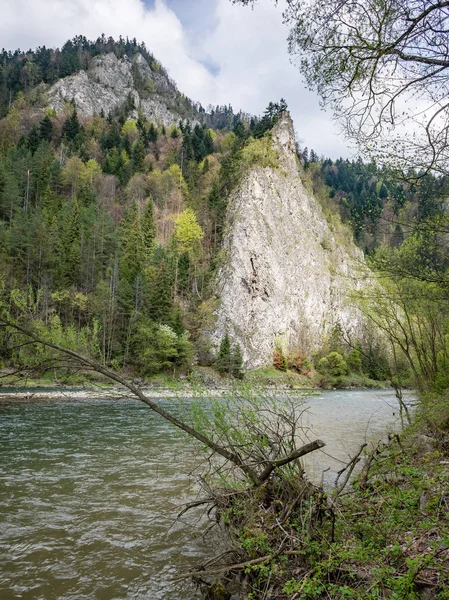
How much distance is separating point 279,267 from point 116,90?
93.7 metres

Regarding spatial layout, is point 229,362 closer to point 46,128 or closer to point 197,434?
point 197,434

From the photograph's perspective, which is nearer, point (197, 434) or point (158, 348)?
point (197, 434)

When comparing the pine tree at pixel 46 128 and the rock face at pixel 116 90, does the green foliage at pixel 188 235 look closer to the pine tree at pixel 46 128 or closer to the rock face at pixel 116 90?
the pine tree at pixel 46 128

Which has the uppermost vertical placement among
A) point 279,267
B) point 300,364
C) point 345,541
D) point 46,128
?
point 46,128

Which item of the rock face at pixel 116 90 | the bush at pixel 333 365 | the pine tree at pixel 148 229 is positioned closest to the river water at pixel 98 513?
the bush at pixel 333 365

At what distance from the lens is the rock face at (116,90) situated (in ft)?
357


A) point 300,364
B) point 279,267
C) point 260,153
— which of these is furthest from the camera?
point 260,153

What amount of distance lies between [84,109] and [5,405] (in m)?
110

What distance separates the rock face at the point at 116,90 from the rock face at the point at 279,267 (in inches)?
2534

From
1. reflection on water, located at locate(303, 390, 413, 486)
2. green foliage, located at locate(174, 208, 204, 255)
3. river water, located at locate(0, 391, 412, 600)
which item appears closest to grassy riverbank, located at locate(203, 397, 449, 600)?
river water, located at locate(0, 391, 412, 600)

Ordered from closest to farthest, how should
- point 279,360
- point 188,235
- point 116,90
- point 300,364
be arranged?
1. point 279,360
2. point 300,364
3. point 188,235
4. point 116,90

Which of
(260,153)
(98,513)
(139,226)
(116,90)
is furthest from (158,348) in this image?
(116,90)

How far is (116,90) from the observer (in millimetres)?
120062

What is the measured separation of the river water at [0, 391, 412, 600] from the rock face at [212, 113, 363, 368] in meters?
40.8
